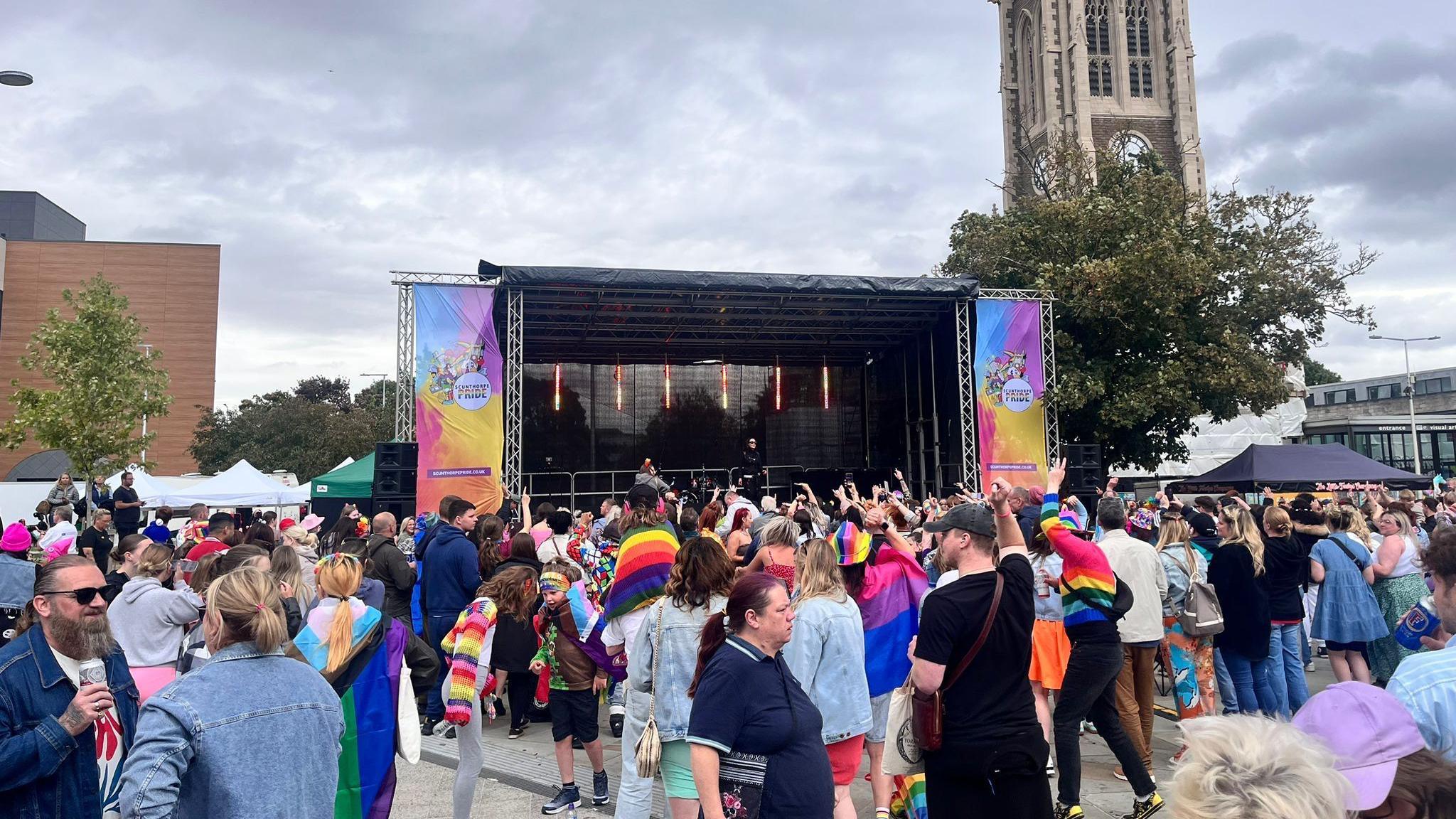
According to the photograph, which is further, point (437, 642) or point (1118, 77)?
point (1118, 77)

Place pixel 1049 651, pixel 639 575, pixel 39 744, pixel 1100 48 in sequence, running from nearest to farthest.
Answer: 1. pixel 39 744
2. pixel 639 575
3. pixel 1049 651
4. pixel 1100 48

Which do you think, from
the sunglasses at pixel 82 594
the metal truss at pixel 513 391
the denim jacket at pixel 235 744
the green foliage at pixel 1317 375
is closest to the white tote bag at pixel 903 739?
the denim jacket at pixel 235 744

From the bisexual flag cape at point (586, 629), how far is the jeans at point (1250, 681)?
4081mm

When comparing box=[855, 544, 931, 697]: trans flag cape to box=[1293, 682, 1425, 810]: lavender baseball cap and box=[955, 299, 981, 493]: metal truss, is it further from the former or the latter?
box=[955, 299, 981, 493]: metal truss

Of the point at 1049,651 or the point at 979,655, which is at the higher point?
the point at 979,655

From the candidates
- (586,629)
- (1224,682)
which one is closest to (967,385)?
(1224,682)

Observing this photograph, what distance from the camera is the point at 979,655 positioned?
9.70 ft

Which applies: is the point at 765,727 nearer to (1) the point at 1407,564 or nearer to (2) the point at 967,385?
(1) the point at 1407,564

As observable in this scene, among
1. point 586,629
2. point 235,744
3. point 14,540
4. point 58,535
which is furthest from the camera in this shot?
point 58,535

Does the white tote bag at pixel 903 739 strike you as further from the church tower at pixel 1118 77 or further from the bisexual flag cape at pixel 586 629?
the church tower at pixel 1118 77

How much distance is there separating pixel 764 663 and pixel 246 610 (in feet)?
4.65

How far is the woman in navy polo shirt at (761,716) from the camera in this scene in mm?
2365

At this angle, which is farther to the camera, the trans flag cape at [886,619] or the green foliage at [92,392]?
the green foliage at [92,392]

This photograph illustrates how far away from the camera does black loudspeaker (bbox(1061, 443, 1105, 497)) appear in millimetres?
15391
